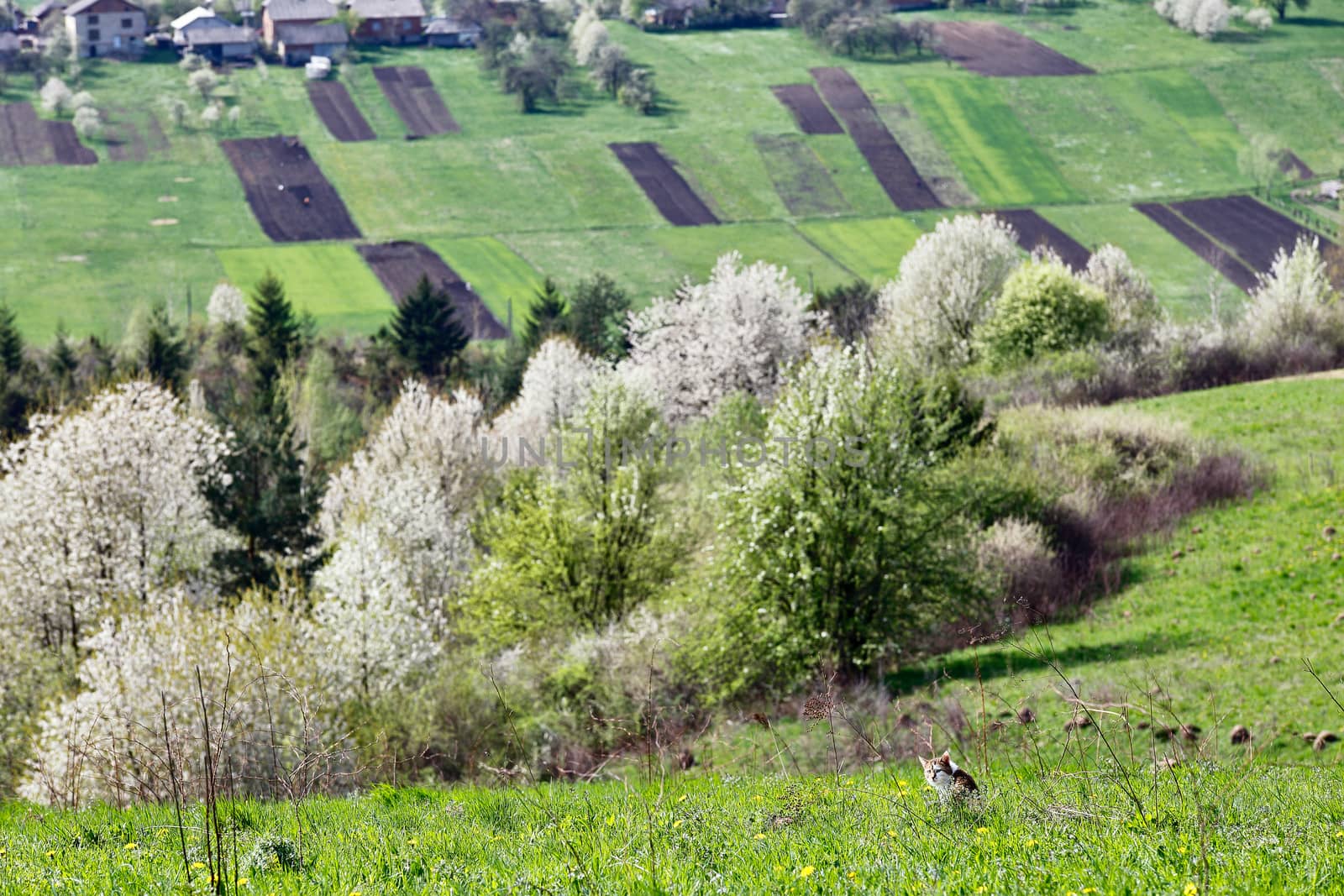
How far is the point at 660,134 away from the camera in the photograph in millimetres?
142000

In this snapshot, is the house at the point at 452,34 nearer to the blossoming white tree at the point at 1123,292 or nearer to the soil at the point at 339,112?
the soil at the point at 339,112

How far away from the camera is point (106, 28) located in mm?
159500

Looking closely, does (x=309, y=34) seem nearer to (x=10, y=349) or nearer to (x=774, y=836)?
(x=10, y=349)

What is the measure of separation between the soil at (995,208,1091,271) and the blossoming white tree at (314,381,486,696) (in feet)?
209

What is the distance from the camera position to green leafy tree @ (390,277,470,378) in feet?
288

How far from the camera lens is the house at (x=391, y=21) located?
16200 cm

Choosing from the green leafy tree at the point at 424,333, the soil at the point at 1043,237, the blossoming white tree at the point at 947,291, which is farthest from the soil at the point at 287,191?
the blossoming white tree at the point at 947,291

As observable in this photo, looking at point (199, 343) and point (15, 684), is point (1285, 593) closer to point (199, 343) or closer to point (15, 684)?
point (15, 684)

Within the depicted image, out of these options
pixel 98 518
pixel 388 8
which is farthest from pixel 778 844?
pixel 388 8

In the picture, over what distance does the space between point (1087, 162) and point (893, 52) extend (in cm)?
3289

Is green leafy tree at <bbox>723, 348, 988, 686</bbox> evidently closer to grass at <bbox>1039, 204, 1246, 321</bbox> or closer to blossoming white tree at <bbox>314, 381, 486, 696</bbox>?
blossoming white tree at <bbox>314, 381, 486, 696</bbox>

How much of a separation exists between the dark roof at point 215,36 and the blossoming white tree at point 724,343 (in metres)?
110

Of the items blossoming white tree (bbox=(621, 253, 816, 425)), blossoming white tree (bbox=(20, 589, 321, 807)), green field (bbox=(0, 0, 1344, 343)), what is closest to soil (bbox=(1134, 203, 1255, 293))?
green field (bbox=(0, 0, 1344, 343))

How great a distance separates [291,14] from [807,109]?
2426 inches
